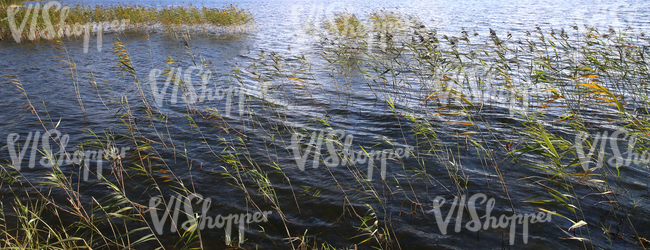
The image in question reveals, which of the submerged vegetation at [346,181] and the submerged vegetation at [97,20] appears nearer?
the submerged vegetation at [346,181]

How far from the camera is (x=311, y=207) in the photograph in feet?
18.6

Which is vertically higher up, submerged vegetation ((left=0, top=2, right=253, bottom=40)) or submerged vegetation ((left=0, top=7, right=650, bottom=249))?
→ submerged vegetation ((left=0, top=2, right=253, bottom=40))

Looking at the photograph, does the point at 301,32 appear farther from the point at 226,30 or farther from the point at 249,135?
the point at 249,135

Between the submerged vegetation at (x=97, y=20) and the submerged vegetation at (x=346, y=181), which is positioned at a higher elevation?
the submerged vegetation at (x=97, y=20)

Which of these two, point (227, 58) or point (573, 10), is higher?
point (573, 10)

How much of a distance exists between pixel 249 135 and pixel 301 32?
19552mm

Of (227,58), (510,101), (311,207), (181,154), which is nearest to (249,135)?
(181,154)

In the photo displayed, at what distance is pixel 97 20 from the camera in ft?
87.3

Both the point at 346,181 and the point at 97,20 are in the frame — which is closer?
the point at 346,181

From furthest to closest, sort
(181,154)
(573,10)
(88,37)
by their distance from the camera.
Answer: (573,10), (88,37), (181,154)

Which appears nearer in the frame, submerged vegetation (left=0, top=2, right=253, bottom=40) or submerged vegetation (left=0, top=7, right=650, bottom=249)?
submerged vegetation (left=0, top=7, right=650, bottom=249)

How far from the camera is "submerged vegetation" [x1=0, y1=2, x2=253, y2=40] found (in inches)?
853

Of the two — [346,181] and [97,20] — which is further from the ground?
[97,20]

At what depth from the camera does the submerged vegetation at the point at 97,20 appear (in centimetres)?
2167
